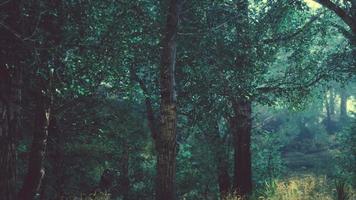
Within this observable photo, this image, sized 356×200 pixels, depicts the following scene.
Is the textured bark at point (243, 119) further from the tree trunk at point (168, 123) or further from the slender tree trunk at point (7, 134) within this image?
the slender tree trunk at point (7, 134)

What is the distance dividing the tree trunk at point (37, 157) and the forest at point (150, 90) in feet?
0.09

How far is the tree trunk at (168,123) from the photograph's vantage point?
31.0ft

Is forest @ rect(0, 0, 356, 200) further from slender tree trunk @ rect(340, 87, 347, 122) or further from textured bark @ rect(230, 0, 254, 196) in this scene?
slender tree trunk @ rect(340, 87, 347, 122)

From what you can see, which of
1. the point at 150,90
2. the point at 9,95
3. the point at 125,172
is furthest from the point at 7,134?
the point at 125,172

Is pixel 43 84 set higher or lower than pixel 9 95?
higher

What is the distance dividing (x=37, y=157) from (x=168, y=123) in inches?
126

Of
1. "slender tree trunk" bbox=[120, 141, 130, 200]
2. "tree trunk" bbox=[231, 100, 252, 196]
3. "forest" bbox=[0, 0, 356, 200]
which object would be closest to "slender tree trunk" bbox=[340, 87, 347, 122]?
"forest" bbox=[0, 0, 356, 200]

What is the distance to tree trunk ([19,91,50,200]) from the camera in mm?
9836

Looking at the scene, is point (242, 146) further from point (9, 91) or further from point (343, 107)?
point (343, 107)

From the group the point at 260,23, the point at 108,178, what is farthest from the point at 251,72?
the point at 108,178

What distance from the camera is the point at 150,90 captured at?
1536 centimetres

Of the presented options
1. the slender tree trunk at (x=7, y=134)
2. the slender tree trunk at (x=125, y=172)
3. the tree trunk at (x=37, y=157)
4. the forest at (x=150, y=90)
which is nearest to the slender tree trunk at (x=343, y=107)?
the forest at (x=150, y=90)

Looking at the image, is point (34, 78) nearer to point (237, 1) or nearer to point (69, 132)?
point (69, 132)

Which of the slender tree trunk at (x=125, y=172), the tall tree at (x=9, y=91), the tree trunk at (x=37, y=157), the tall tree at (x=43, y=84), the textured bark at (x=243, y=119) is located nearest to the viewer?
the tall tree at (x=9, y=91)
